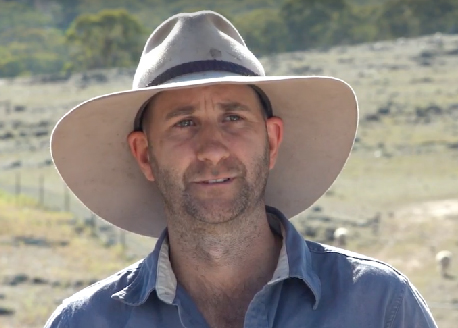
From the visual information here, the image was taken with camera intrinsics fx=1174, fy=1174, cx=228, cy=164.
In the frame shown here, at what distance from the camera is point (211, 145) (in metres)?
2.87

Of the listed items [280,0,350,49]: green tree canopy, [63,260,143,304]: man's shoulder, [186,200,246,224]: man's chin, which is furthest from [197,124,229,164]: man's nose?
[280,0,350,49]: green tree canopy

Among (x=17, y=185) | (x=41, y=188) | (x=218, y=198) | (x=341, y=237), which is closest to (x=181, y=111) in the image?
(x=218, y=198)

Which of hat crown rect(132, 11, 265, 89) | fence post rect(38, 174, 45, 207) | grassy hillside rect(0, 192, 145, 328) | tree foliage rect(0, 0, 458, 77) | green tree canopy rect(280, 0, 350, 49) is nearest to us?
hat crown rect(132, 11, 265, 89)

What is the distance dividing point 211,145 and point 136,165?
21.0 inches

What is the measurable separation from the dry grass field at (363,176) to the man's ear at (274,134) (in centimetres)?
1162

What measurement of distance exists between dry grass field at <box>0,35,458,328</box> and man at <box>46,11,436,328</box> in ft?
38.1

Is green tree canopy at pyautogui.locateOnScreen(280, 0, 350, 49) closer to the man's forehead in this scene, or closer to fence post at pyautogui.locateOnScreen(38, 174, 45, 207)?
fence post at pyautogui.locateOnScreen(38, 174, 45, 207)

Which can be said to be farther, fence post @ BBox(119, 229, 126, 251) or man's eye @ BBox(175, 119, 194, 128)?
fence post @ BBox(119, 229, 126, 251)

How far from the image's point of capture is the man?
281 centimetres

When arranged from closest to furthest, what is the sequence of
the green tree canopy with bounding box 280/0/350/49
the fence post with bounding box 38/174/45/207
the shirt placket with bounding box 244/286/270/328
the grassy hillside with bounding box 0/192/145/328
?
the shirt placket with bounding box 244/286/270/328
the grassy hillside with bounding box 0/192/145/328
the fence post with bounding box 38/174/45/207
the green tree canopy with bounding box 280/0/350/49

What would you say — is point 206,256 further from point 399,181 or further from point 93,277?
point 399,181

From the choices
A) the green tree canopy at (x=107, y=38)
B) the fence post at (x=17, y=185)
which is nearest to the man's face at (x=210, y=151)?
the fence post at (x=17, y=185)

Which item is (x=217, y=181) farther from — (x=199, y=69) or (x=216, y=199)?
(x=199, y=69)

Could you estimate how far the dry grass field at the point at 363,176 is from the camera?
18.0 meters
